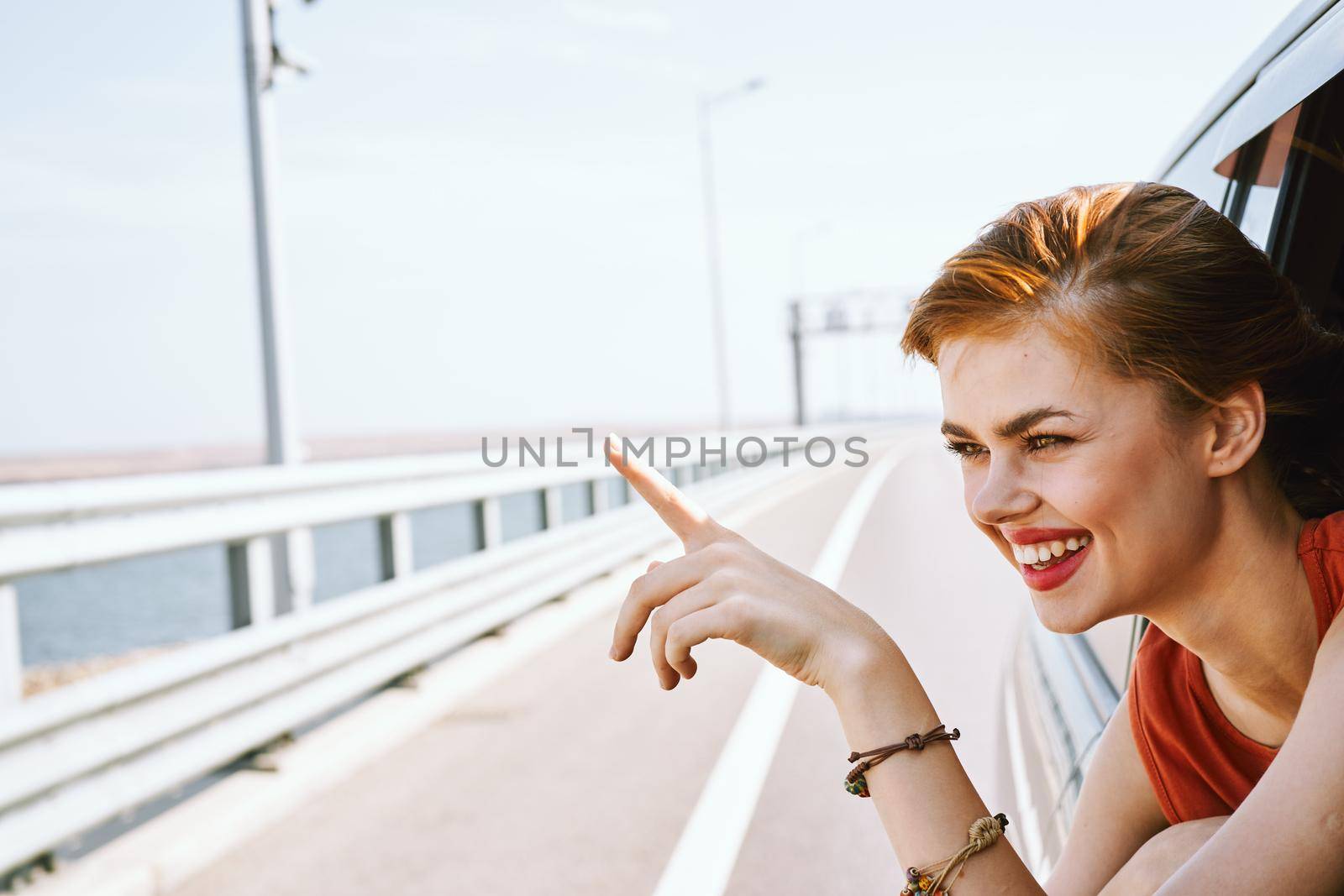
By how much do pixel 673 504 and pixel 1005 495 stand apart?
473 millimetres

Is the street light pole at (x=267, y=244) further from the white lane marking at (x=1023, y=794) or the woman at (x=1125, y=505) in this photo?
the woman at (x=1125, y=505)

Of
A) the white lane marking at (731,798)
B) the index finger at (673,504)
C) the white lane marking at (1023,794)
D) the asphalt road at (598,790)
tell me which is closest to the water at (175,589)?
the asphalt road at (598,790)

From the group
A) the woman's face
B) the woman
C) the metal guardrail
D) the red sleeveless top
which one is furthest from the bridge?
the woman's face

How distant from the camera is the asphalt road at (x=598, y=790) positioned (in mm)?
3754

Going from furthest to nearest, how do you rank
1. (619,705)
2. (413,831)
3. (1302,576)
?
(619,705) < (413,831) < (1302,576)

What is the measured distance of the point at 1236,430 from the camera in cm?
161

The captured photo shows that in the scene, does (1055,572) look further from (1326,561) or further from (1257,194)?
(1257,194)

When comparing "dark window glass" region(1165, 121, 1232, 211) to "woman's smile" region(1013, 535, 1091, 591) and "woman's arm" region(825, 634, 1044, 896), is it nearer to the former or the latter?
"woman's smile" region(1013, 535, 1091, 591)

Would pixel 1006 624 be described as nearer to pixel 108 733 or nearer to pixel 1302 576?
pixel 108 733

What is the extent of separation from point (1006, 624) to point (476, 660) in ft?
10.1

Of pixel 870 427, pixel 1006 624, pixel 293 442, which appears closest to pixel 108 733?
pixel 293 442

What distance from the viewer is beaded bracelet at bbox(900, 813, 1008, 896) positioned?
147 centimetres

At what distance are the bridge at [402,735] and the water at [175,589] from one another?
21 centimetres

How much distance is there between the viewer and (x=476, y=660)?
6895mm
